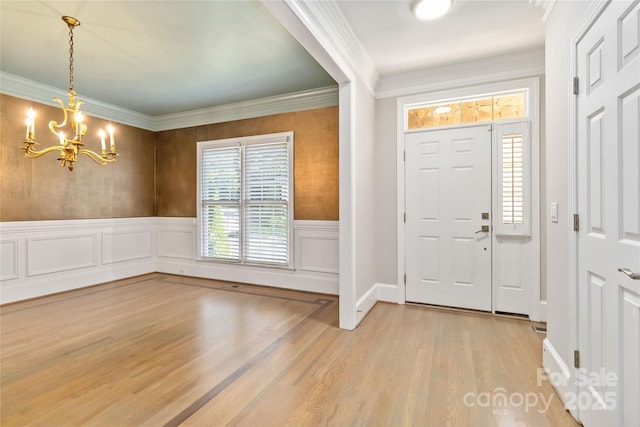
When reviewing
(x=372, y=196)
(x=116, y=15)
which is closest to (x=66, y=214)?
(x=116, y=15)

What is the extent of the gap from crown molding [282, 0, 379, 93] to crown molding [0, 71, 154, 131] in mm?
4057

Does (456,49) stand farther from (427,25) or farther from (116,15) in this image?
(116,15)

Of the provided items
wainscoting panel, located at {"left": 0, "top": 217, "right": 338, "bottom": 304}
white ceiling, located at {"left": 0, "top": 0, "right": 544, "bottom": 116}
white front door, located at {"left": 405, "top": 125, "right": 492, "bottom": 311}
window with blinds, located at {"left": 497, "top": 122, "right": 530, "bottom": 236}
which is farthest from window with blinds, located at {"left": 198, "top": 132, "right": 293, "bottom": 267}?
window with blinds, located at {"left": 497, "top": 122, "right": 530, "bottom": 236}

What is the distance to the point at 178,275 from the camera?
5.40 metres

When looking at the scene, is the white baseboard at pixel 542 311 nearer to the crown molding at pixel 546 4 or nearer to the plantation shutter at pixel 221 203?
the crown molding at pixel 546 4

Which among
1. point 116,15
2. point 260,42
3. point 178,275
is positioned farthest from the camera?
point 178,275

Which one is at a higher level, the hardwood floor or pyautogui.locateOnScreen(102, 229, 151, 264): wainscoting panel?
pyautogui.locateOnScreen(102, 229, 151, 264): wainscoting panel

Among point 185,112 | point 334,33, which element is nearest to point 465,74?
point 334,33

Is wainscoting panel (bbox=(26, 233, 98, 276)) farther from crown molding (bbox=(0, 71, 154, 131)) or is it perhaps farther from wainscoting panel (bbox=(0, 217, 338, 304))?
crown molding (bbox=(0, 71, 154, 131))

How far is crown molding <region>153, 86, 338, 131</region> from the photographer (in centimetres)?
430

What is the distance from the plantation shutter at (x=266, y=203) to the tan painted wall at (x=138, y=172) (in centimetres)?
24

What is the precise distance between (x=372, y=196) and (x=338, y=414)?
2.55 metres

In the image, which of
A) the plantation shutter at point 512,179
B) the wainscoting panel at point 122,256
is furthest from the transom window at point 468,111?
the wainscoting panel at point 122,256

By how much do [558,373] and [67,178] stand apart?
6.05 m
